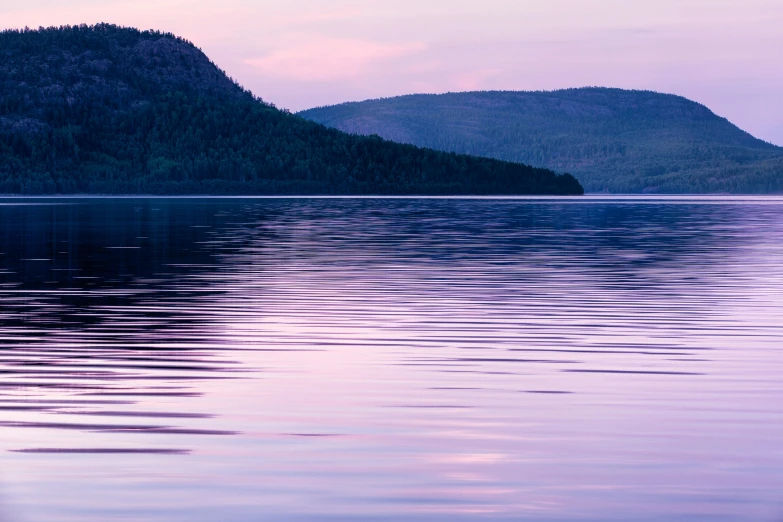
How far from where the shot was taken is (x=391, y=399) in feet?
63.1

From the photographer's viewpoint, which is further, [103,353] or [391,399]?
[103,353]

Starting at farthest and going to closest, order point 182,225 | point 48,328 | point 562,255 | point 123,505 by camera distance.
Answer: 1. point 182,225
2. point 562,255
3. point 48,328
4. point 123,505

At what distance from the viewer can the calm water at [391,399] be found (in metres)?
13.9

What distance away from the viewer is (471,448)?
1606 centimetres

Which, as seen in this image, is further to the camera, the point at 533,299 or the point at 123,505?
the point at 533,299

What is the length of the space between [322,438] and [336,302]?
55.7ft

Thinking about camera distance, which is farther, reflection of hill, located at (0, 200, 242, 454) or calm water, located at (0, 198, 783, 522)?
reflection of hill, located at (0, 200, 242, 454)

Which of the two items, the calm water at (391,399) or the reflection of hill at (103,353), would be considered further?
the reflection of hill at (103,353)

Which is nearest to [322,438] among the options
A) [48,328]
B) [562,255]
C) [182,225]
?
[48,328]

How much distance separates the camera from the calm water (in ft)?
45.5

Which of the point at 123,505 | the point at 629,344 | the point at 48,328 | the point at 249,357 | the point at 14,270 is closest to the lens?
the point at 123,505

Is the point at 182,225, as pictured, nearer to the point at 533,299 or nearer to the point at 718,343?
the point at 533,299

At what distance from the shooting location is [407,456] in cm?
1555

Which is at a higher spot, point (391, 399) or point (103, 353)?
point (391, 399)
